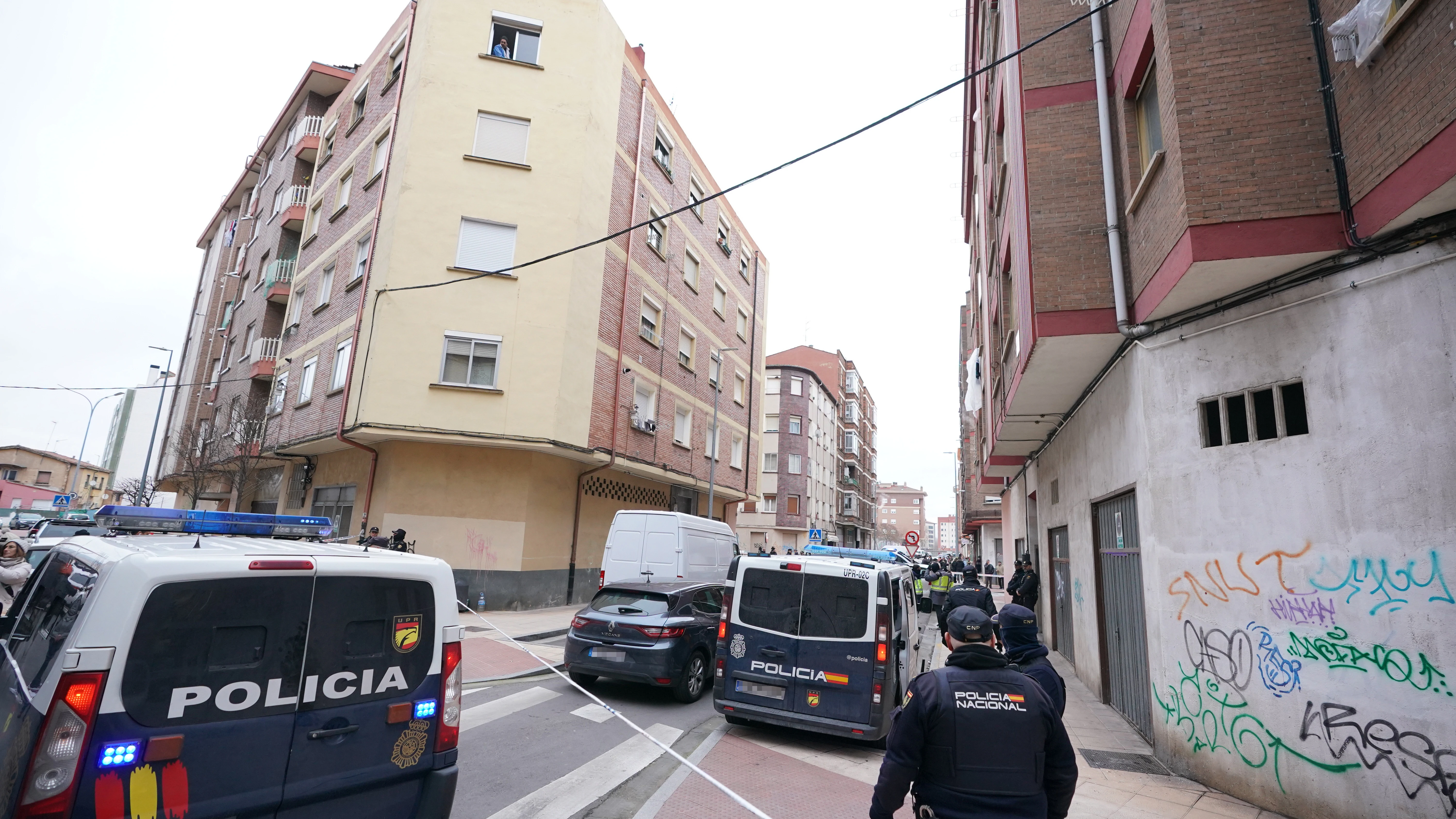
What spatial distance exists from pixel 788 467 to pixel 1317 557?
1779 inches

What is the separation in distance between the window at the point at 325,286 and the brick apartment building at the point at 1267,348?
757 inches

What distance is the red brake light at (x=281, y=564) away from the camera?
9.96 feet

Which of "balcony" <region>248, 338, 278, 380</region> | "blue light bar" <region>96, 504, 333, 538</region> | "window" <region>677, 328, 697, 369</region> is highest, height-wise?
"window" <region>677, 328, 697, 369</region>

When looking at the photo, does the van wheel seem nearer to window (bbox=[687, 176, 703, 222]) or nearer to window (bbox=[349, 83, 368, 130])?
window (bbox=[687, 176, 703, 222])

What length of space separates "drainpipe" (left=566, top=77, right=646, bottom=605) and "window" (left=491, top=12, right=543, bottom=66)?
3840 mm

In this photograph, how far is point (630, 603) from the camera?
8719 mm

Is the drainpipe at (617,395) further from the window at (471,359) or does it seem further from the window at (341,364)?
the window at (341,364)

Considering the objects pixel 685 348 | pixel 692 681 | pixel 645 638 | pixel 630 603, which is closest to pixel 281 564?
pixel 645 638

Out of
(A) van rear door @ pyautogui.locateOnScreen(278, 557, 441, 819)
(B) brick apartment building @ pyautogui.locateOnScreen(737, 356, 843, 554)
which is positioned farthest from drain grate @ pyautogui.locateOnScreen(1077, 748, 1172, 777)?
(B) brick apartment building @ pyautogui.locateOnScreen(737, 356, 843, 554)

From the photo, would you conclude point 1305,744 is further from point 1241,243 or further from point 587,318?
point 587,318

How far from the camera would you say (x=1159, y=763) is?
655cm

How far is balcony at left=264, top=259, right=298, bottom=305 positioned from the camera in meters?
25.1

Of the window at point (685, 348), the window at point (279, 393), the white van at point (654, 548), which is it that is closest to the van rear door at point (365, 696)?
the white van at point (654, 548)

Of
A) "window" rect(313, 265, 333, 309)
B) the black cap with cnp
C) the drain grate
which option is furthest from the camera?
"window" rect(313, 265, 333, 309)
